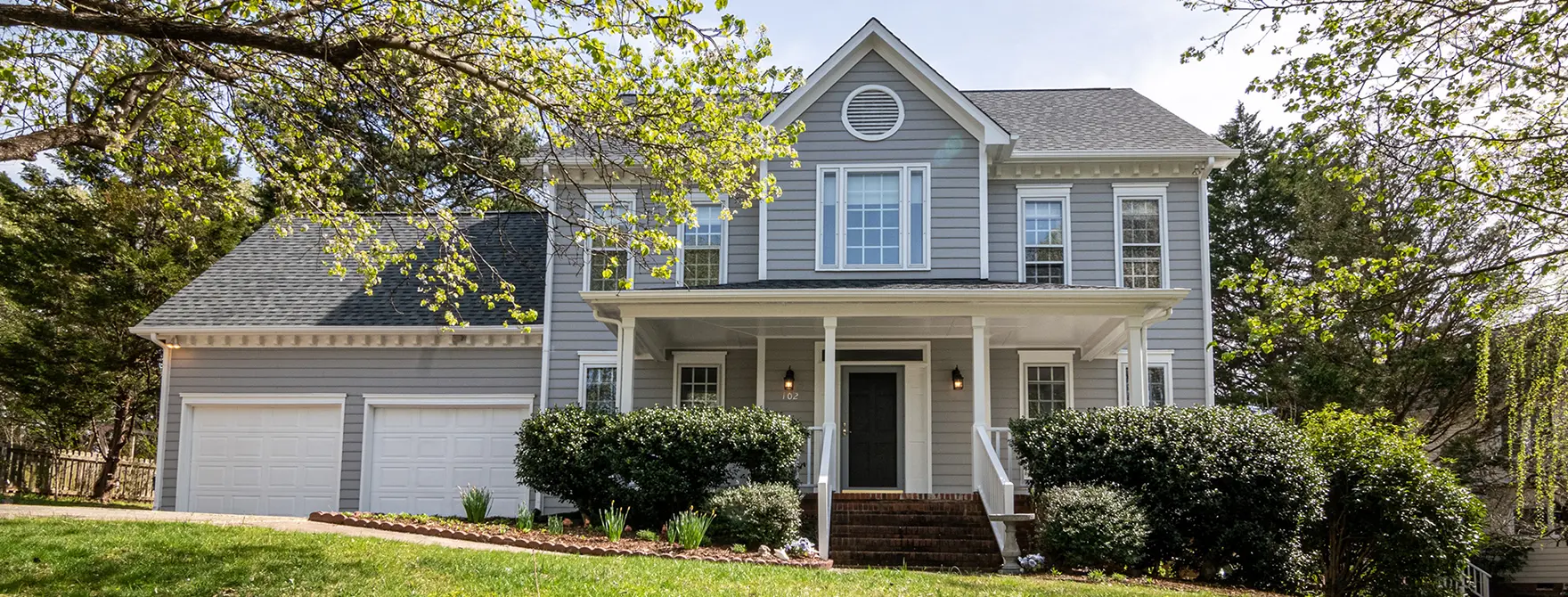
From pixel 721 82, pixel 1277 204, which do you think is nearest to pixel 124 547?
pixel 721 82

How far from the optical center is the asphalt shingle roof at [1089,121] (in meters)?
15.6

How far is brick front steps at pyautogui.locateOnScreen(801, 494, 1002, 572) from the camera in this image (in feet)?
37.6

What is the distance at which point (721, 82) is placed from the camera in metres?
8.79

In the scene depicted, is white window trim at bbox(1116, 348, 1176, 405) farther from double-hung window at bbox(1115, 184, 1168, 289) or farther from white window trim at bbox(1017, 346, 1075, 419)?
double-hung window at bbox(1115, 184, 1168, 289)

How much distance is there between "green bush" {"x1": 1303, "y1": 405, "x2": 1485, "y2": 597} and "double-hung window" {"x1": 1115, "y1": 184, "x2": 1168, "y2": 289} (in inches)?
163

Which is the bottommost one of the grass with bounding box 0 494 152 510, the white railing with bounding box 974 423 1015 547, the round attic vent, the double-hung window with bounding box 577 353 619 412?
the grass with bounding box 0 494 152 510

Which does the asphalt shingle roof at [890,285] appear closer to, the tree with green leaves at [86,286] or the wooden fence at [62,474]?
the tree with green leaves at [86,286]

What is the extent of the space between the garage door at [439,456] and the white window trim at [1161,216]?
887 centimetres

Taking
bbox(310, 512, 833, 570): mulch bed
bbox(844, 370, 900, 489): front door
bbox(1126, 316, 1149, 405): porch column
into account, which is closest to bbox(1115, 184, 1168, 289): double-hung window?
bbox(1126, 316, 1149, 405): porch column

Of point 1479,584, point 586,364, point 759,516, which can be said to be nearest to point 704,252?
point 586,364

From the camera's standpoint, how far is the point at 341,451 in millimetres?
16391

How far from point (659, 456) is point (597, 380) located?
4.13m

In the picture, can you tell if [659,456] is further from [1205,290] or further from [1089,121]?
[1089,121]

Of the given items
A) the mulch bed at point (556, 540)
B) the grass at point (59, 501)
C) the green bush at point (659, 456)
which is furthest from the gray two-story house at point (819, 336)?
the mulch bed at point (556, 540)
